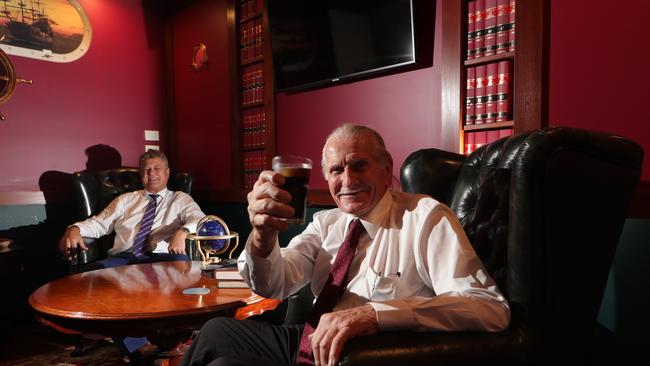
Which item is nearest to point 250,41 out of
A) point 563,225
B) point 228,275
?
point 228,275

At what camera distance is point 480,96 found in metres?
2.30

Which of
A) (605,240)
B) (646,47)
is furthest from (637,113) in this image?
(605,240)

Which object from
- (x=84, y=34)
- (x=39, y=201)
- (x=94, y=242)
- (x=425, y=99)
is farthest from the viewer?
(x=84, y=34)

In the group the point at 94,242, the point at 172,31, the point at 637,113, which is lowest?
the point at 94,242

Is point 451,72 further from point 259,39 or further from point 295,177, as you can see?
point 259,39

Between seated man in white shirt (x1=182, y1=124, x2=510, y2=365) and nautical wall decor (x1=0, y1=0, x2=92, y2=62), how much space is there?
328 cm

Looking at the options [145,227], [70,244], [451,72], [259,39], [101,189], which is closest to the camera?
[451,72]

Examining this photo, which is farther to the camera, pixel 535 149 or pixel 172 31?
pixel 172 31

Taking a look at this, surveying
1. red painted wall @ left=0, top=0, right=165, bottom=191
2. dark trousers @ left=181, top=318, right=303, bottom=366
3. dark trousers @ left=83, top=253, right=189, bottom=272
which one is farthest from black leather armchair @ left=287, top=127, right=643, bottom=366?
red painted wall @ left=0, top=0, right=165, bottom=191

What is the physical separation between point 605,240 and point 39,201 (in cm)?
386

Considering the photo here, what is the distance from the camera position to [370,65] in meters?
2.72

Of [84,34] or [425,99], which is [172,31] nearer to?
[84,34]

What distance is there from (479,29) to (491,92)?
36cm

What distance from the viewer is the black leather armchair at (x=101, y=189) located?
303 centimetres
